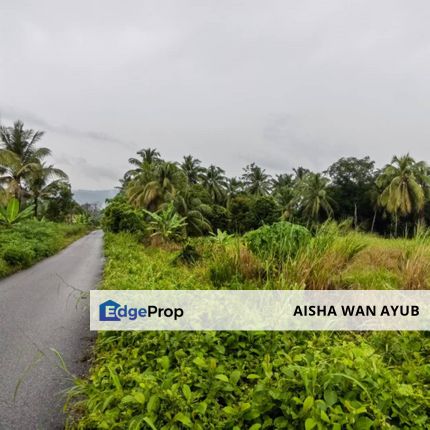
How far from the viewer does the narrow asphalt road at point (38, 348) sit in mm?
2762

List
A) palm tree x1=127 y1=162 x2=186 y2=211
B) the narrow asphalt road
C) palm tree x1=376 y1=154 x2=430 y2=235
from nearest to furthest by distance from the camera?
the narrow asphalt road, palm tree x1=127 y1=162 x2=186 y2=211, palm tree x1=376 y1=154 x2=430 y2=235

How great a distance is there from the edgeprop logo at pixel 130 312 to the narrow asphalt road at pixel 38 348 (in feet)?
1.49

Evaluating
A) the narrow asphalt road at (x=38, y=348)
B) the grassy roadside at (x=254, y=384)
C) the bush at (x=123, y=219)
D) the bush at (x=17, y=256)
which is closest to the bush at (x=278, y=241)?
the grassy roadside at (x=254, y=384)

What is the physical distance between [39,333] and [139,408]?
9.71 feet

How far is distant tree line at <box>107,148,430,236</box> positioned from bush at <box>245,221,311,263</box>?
15342 millimetres

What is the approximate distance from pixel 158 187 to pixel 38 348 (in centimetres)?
2628

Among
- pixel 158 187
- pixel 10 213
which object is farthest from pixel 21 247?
pixel 158 187

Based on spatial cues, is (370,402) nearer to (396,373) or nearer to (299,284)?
(396,373)

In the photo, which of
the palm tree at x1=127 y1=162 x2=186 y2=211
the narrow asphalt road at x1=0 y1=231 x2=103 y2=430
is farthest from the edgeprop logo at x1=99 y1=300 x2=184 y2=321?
the palm tree at x1=127 y1=162 x2=186 y2=211

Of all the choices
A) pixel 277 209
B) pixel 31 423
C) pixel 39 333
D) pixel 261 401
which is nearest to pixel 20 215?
pixel 39 333

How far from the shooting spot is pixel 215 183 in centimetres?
4550

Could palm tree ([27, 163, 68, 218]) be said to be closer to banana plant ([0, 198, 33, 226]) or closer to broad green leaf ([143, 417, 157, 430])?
banana plant ([0, 198, 33, 226])

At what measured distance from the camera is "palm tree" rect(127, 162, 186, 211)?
29266mm

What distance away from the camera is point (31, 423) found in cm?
263
